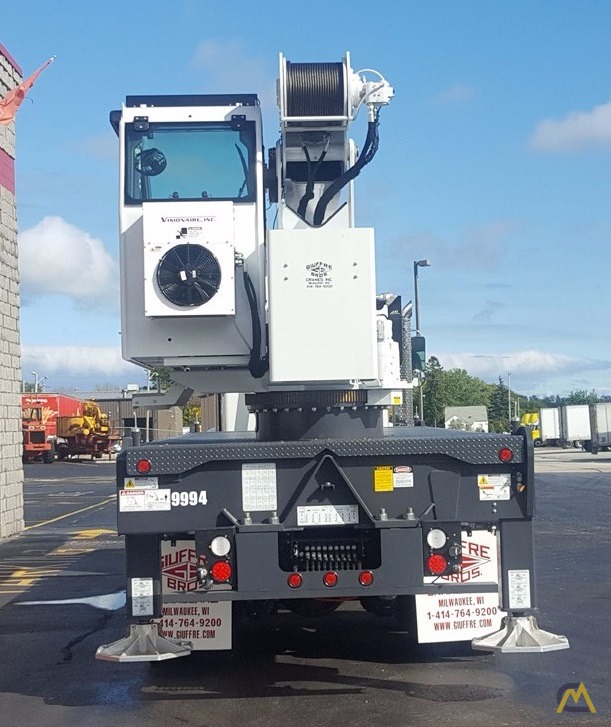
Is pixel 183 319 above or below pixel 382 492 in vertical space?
above

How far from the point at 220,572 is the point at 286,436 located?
1172 mm

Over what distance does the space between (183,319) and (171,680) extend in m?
2.54

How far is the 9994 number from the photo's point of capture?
20.5ft

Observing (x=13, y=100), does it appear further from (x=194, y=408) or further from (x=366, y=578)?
(x=366, y=578)

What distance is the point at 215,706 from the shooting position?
20.9 ft

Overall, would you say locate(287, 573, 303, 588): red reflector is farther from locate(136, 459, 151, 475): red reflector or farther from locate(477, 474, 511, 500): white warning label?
locate(477, 474, 511, 500): white warning label

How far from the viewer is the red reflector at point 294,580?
6.16 metres

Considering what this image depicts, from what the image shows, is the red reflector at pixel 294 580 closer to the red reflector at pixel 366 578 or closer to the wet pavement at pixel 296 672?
the red reflector at pixel 366 578

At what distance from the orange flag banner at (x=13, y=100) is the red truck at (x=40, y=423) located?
3358cm

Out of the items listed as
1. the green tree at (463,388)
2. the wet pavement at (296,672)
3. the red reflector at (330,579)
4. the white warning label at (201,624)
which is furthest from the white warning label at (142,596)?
the green tree at (463,388)

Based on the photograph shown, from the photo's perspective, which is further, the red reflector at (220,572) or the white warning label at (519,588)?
the white warning label at (519,588)

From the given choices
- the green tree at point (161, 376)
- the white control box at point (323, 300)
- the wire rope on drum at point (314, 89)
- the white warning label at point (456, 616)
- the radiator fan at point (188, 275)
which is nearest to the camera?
the white control box at point (323, 300)

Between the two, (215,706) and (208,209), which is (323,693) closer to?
(215,706)

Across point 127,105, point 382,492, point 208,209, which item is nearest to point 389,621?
point 382,492
